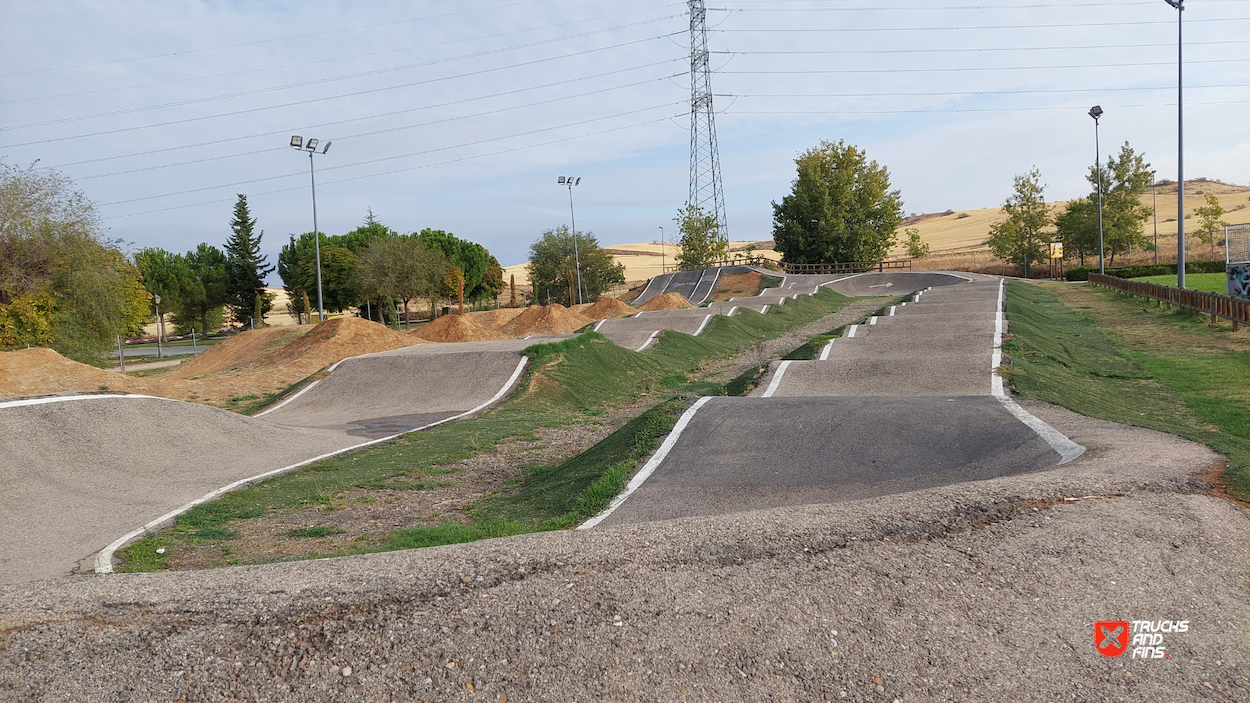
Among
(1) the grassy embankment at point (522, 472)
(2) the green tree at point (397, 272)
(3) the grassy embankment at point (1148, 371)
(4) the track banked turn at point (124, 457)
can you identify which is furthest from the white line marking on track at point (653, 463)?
(2) the green tree at point (397, 272)

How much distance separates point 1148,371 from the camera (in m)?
17.6

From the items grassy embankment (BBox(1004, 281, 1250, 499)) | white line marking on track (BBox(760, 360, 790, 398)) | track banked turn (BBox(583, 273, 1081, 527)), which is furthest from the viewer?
white line marking on track (BBox(760, 360, 790, 398))

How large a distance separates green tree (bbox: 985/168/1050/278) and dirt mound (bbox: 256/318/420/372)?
5672 centimetres

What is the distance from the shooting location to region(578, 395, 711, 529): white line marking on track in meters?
8.43

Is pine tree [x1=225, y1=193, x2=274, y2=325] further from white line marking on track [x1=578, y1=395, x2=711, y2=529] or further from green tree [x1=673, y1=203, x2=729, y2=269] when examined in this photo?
white line marking on track [x1=578, y1=395, x2=711, y2=529]

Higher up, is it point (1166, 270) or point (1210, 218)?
point (1210, 218)

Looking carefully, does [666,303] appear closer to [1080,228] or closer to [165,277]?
[1080,228]

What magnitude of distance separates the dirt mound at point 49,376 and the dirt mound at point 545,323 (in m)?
18.1

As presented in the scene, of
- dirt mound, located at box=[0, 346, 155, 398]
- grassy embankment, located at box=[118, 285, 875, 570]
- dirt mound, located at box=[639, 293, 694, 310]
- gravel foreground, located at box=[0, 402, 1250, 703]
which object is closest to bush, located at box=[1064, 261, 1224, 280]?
dirt mound, located at box=[639, 293, 694, 310]

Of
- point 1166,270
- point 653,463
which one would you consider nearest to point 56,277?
point 653,463

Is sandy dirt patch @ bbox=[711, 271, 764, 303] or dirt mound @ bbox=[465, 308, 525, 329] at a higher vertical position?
sandy dirt patch @ bbox=[711, 271, 764, 303]

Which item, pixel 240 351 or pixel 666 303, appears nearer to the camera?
pixel 240 351

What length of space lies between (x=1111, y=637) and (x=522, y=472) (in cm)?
945

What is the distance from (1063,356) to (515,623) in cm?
1903
